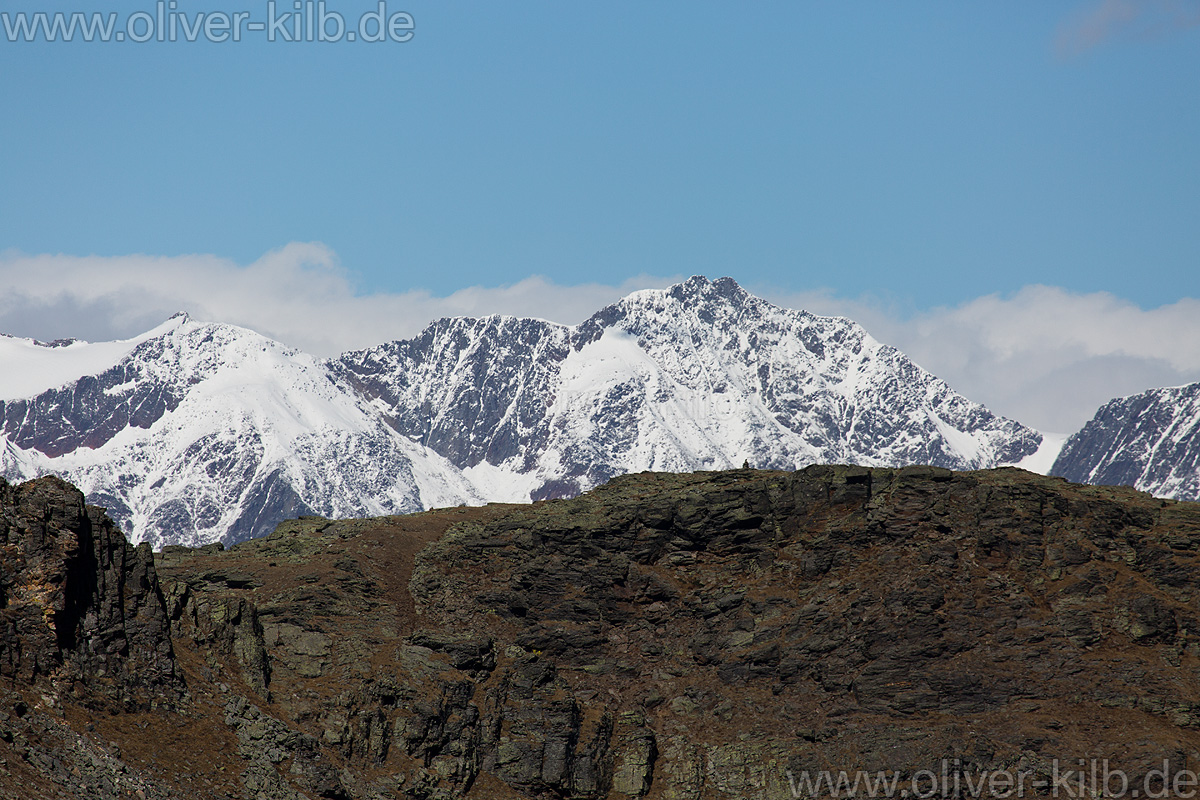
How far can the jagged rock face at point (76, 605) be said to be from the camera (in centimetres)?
5169

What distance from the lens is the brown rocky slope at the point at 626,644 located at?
54.2 meters

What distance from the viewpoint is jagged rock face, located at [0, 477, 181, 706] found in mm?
51688

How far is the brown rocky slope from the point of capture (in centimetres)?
5416

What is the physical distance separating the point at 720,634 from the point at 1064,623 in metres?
18.9

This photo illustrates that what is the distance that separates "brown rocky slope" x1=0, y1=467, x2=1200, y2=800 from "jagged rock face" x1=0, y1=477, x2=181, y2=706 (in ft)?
0.38

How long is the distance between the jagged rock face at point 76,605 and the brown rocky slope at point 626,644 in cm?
12

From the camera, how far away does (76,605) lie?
54.1 meters

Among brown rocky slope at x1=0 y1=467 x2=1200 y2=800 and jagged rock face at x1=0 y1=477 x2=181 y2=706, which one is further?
brown rocky slope at x1=0 y1=467 x2=1200 y2=800

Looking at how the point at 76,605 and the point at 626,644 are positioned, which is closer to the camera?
the point at 76,605

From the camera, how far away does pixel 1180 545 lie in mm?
72125

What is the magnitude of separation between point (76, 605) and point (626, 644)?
30.9 metres

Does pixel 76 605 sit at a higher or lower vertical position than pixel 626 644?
higher

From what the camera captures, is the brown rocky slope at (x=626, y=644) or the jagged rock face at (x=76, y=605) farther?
the brown rocky slope at (x=626, y=644)

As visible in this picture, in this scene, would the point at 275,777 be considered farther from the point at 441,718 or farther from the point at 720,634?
the point at 720,634
